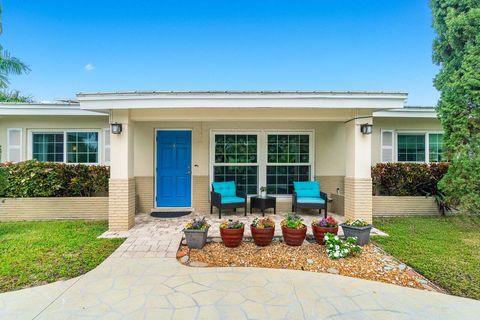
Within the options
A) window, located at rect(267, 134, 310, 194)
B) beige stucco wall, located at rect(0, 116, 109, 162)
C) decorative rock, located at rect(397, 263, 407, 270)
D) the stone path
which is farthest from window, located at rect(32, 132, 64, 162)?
decorative rock, located at rect(397, 263, 407, 270)

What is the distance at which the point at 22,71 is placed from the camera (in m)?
6.13

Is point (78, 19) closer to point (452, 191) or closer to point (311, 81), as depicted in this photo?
point (311, 81)

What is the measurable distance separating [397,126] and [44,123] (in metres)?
10.7

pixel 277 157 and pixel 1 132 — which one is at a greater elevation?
pixel 1 132

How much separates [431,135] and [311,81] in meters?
6.83

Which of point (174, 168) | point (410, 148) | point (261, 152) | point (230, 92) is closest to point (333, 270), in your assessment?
point (230, 92)

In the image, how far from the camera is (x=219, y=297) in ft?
9.12

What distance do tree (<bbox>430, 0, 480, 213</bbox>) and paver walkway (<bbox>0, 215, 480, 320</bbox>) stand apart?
14.3ft

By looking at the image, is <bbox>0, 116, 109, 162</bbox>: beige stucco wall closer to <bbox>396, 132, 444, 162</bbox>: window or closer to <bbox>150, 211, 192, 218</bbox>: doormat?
<bbox>150, 211, 192, 218</bbox>: doormat

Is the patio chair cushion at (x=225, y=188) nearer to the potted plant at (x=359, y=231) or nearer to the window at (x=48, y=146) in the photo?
the potted plant at (x=359, y=231)

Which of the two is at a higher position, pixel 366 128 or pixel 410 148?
pixel 366 128

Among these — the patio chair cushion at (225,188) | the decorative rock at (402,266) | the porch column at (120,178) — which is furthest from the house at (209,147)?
the decorative rock at (402,266)

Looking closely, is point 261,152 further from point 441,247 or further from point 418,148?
point 418,148

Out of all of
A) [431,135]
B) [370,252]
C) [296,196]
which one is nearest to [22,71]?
[296,196]
